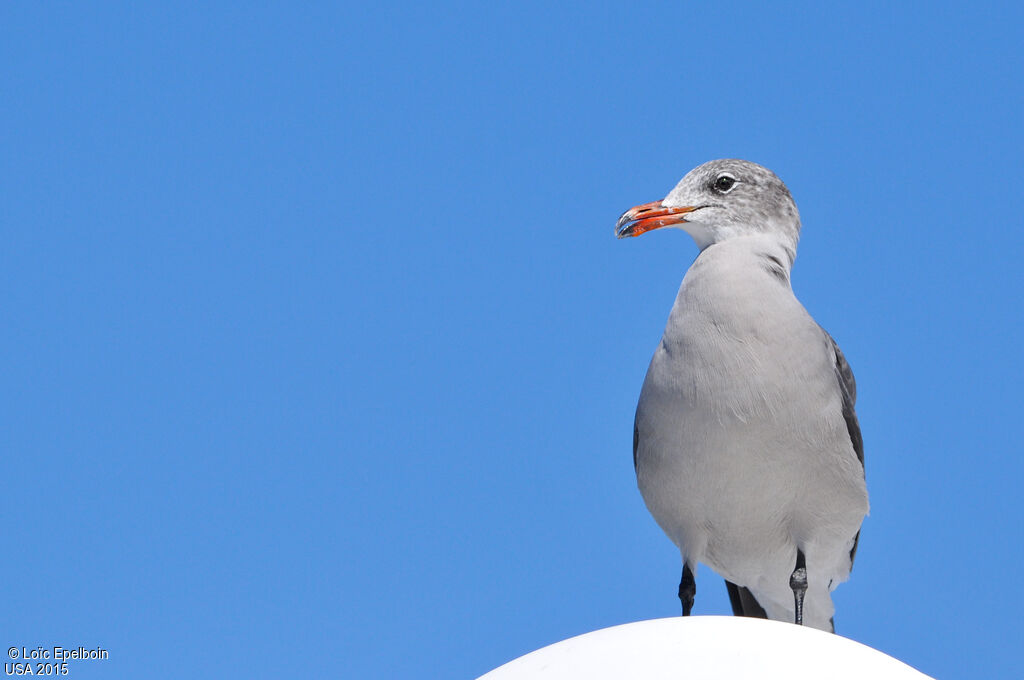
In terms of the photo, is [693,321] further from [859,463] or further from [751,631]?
[751,631]

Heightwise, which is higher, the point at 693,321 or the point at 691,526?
the point at 693,321

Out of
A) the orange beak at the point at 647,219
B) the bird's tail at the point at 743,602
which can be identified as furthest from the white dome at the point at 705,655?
the bird's tail at the point at 743,602

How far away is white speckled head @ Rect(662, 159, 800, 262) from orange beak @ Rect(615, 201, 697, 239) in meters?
0.04

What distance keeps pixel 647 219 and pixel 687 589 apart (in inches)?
89.9

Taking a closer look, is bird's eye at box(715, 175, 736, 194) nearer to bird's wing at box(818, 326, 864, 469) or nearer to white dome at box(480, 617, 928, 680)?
bird's wing at box(818, 326, 864, 469)

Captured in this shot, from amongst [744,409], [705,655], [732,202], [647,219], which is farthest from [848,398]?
[705,655]

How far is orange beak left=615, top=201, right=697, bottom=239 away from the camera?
7551 millimetres

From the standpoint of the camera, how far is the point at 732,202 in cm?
753

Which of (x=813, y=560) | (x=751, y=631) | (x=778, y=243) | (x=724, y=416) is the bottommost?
(x=751, y=631)

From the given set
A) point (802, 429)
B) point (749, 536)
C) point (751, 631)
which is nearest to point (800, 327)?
point (802, 429)

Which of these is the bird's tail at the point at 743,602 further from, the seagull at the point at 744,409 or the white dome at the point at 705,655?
the white dome at the point at 705,655

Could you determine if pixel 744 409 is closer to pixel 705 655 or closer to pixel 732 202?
Result: pixel 732 202

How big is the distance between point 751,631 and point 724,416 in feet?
7.16

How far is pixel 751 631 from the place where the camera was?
457cm
